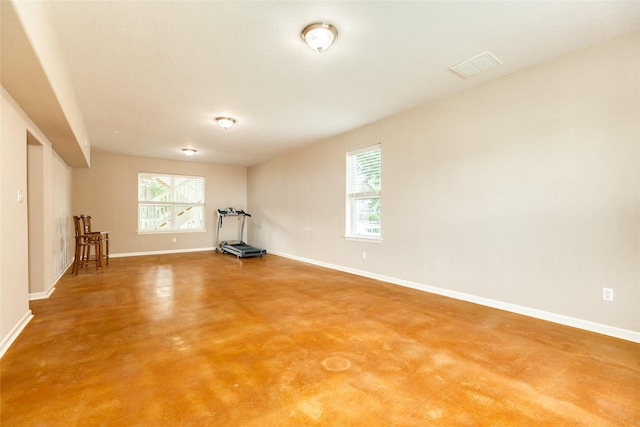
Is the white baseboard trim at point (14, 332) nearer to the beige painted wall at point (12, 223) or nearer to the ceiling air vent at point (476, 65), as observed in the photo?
the beige painted wall at point (12, 223)

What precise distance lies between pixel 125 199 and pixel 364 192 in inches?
243

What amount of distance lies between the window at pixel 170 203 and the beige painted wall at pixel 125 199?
15 centimetres

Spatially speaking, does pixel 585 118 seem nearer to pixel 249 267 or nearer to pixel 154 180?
pixel 249 267

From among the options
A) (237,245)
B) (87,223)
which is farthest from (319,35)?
(237,245)

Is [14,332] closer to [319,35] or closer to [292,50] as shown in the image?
[292,50]

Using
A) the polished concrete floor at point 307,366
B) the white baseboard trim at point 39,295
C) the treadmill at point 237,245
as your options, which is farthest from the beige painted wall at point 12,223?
the treadmill at point 237,245

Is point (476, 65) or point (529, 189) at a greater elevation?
point (476, 65)

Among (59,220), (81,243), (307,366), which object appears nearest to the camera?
(307,366)

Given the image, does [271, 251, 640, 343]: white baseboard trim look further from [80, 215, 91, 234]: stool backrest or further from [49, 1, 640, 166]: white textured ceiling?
[80, 215, 91, 234]: stool backrest

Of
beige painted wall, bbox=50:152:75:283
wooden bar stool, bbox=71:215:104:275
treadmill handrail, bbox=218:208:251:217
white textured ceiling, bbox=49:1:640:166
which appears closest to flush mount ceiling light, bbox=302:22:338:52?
white textured ceiling, bbox=49:1:640:166

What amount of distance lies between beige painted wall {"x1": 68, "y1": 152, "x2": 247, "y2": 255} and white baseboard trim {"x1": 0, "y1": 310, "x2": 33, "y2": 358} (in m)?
4.80

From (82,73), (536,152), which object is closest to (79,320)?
(82,73)

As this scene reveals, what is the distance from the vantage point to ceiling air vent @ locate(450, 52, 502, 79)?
2.87 meters

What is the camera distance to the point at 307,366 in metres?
2.07
